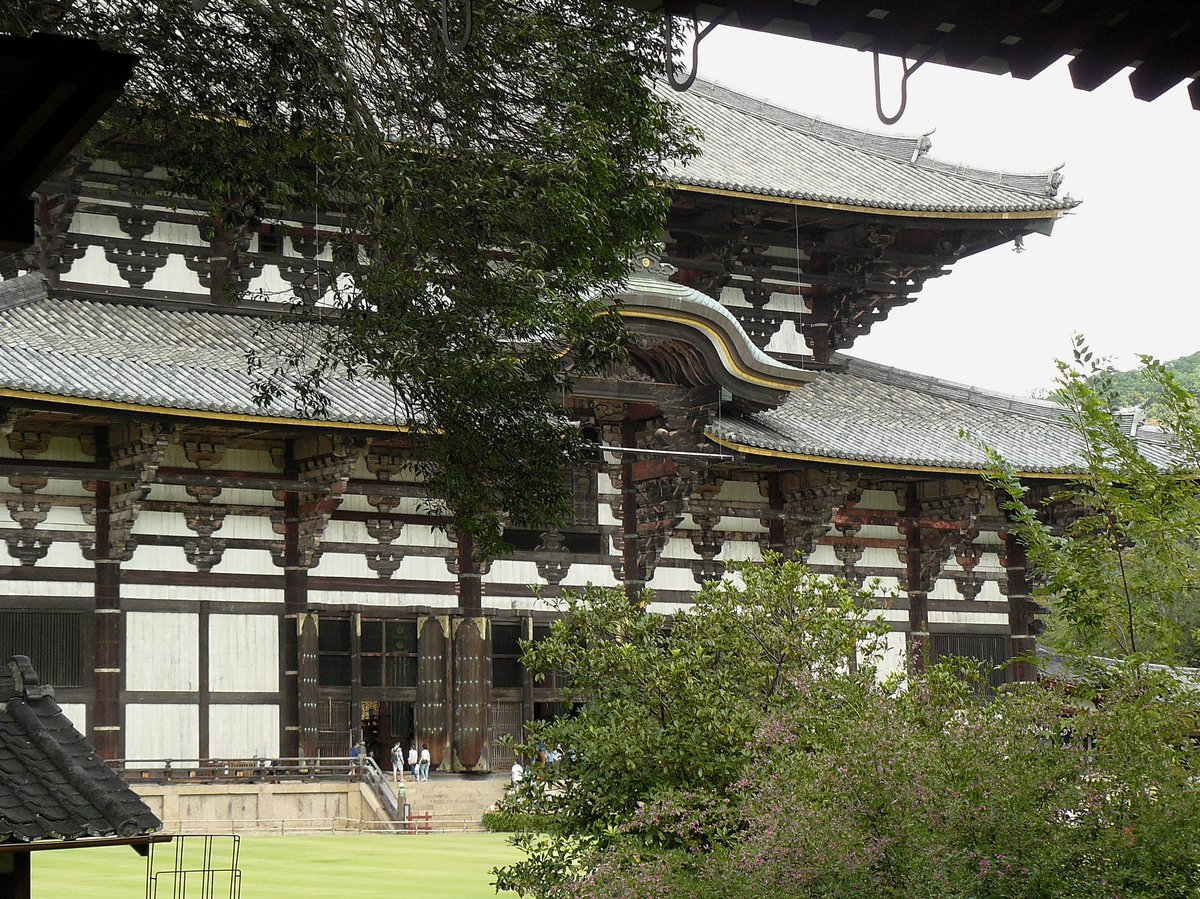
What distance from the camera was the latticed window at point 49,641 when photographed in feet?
72.4

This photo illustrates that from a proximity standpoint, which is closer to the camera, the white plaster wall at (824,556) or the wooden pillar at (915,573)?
the white plaster wall at (824,556)

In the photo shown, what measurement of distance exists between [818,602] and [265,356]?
12.3 metres

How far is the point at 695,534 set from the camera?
28.0m

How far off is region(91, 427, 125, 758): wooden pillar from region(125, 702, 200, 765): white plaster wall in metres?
0.23

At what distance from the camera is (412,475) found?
25.4 m

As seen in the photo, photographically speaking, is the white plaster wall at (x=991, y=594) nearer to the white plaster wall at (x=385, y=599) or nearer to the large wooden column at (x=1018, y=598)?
the large wooden column at (x=1018, y=598)

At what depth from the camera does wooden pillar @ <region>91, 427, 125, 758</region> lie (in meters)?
22.3

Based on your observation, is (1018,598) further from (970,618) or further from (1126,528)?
(1126,528)

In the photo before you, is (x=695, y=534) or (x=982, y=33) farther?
(x=695, y=534)

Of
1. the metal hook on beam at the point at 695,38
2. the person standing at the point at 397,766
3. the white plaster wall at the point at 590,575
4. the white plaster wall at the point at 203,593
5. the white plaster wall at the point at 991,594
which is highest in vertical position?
the metal hook on beam at the point at 695,38

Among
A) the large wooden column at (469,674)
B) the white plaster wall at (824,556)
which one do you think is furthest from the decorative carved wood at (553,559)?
the white plaster wall at (824,556)

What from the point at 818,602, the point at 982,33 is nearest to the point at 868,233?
the point at 818,602

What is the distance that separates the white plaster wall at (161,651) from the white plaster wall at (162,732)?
29 cm

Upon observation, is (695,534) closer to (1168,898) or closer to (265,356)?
(265,356)
